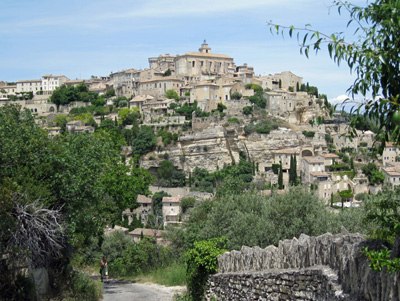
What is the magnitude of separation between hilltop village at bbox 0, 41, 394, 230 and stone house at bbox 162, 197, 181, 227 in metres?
0.15

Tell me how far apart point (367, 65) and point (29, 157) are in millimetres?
9942

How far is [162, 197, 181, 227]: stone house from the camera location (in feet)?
256

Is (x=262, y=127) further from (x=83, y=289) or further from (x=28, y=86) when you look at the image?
(x=83, y=289)

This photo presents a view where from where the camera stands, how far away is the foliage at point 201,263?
527 inches

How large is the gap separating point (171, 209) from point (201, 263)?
65768 millimetres

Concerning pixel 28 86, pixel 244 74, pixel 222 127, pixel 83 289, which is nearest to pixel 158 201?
pixel 222 127

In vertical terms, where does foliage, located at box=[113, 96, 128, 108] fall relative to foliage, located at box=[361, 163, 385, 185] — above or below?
above

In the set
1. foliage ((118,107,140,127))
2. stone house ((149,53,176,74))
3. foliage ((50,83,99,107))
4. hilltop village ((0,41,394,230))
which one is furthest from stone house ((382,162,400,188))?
→ foliage ((50,83,99,107))

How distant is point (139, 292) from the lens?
1666 centimetres

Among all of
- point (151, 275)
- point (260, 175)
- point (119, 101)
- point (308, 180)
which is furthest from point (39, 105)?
point (151, 275)

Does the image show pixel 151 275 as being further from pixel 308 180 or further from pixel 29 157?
pixel 308 180

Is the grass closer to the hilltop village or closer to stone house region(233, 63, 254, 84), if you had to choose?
the hilltop village

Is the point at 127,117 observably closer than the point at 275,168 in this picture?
No

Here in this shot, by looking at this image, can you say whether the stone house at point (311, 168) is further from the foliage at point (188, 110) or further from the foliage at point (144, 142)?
the foliage at point (144, 142)
